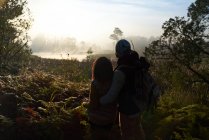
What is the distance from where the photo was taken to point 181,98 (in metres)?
12.7

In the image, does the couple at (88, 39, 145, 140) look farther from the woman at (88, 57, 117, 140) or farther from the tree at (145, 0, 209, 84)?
the tree at (145, 0, 209, 84)

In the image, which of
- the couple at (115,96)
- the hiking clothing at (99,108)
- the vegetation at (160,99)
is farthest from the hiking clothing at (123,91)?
the vegetation at (160,99)

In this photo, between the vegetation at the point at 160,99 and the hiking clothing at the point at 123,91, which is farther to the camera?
the vegetation at the point at 160,99

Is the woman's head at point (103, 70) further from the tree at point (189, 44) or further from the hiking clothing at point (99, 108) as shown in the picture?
the tree at point (189, 44)

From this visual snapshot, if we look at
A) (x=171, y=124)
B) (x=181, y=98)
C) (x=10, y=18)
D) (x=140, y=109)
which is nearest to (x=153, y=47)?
(x=181, y=98)

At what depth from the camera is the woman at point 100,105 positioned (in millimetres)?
7688

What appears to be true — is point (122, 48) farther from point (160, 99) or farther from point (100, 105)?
point (160, 99)

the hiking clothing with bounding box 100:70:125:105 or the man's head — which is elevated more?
the man's head

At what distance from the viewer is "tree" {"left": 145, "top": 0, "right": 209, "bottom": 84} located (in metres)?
15.4

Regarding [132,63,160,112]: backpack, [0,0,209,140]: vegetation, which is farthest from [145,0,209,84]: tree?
[132,63,160,112]: backpack

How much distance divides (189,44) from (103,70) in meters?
8.39

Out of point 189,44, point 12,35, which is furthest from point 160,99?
point 12,35

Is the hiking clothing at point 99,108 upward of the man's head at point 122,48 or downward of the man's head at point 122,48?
downward

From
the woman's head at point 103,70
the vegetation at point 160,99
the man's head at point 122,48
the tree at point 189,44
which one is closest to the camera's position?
the man's head at point 122,48
